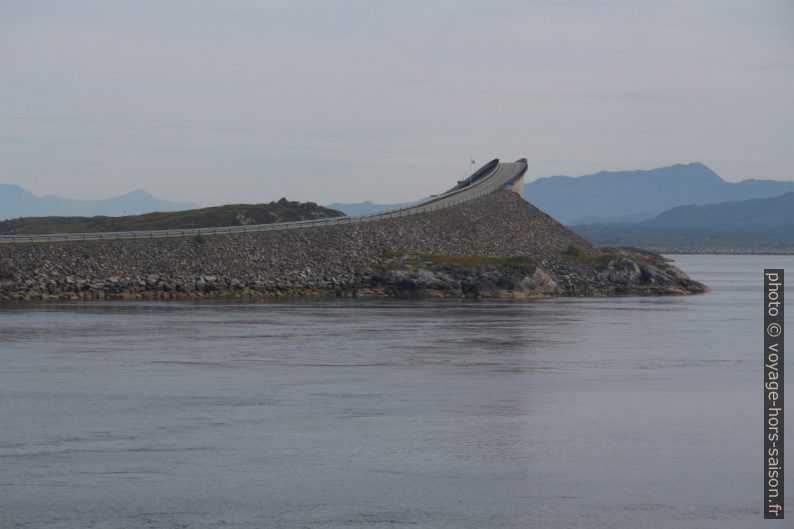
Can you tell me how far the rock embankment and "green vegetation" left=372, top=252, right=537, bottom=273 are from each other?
8cm

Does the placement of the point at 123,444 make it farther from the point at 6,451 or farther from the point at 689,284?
the point at 689,284

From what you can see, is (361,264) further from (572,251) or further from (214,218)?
(214,218)

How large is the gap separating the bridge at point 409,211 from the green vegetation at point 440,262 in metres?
7.74

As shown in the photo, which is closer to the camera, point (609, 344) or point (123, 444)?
point (123, 444)

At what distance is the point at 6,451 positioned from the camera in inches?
1081

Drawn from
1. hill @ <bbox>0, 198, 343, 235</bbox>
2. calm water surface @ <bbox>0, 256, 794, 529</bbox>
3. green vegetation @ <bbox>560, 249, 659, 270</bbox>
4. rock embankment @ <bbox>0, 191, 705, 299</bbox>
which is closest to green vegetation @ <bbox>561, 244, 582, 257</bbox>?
green vegetation @ <bbox>560, 249, 659, 270</bbox>

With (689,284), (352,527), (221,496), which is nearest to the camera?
(352,527)

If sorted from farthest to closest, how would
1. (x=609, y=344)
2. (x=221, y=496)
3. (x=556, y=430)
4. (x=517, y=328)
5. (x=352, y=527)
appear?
(x=517, y=328)
(x=609, y=344)
(x=556, y=430)
(x=221, y=496)
(x=352, y=527)

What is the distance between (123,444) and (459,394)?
12.2 m

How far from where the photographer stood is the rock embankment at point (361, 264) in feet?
269

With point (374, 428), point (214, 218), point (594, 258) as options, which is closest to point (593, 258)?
point (594, 258)

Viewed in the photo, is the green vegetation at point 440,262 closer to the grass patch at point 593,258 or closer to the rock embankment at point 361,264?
the rock embankment at point 361,264

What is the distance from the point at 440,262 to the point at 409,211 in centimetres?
1538

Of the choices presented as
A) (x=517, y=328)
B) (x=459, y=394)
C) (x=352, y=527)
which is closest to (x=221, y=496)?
(x=352, y=527)
